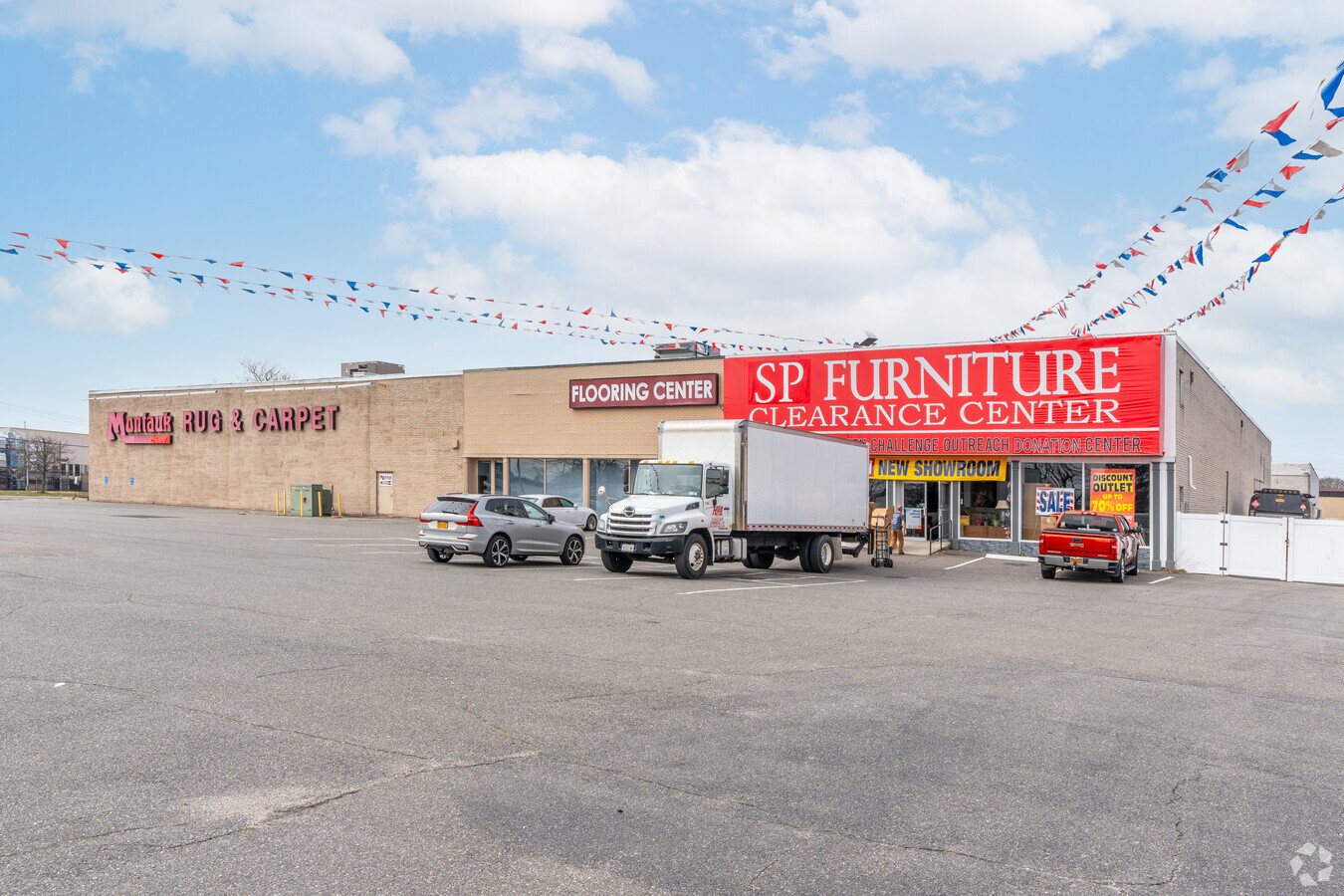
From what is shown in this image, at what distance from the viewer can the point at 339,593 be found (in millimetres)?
15086

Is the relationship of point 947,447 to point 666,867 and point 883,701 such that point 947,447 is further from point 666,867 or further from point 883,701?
point 666,867

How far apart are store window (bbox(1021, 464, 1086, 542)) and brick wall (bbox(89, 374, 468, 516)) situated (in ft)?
76.8

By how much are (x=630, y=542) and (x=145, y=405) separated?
4391cm

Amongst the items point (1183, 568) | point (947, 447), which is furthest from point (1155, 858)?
point (947, 447)

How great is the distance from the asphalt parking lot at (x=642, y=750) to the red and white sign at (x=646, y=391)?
23285 mm

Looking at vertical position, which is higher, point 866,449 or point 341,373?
point 341,373

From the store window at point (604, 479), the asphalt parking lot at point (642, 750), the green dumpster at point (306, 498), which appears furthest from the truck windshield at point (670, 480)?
the green dumpster at point (306, 498)

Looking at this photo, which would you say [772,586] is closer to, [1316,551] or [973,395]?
[1316,551]

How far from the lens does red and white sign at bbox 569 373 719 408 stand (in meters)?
37.3

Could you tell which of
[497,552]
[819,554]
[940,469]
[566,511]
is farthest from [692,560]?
[940,469]

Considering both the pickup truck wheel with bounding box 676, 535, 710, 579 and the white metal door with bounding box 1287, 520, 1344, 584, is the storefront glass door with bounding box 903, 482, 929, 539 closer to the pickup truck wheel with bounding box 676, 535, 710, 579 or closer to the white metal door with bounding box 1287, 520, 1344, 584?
the white metal door with bounding box 1287, 520, 1344, 584

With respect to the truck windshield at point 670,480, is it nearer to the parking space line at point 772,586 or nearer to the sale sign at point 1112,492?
the parking space line at point 772,586

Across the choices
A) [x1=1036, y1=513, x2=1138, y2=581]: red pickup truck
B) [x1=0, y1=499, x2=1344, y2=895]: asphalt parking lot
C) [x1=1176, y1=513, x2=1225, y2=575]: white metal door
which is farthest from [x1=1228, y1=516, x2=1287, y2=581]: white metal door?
[x1=0, y1=499, x2=1344, y2=895]: asphalt parking lot

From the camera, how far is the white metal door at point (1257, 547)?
24938 millimetres
